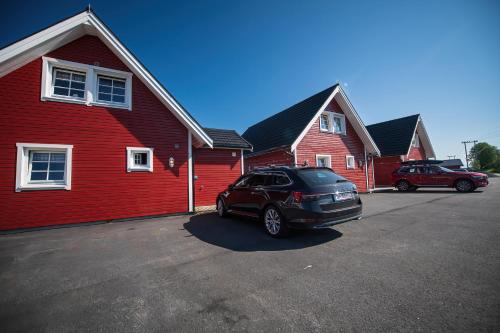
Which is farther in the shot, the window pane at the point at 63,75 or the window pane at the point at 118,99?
the window pane at the point at 118,99

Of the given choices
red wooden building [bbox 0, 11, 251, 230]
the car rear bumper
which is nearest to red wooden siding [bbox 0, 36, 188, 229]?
red wooden building [bbox 0, 11, 251, 230]

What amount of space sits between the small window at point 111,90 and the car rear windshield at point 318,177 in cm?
765

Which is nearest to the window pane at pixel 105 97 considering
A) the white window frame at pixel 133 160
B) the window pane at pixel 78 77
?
the window pane at pixel 78 77

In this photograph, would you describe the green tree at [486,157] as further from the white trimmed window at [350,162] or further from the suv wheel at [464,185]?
the white trimmed window at [350,162]

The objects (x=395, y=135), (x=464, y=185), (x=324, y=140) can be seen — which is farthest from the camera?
(x=395, y=135)

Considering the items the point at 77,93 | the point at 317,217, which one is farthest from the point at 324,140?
the point at 77,93

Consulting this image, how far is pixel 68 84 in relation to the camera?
24.7 feet

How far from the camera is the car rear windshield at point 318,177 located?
4.68 meters

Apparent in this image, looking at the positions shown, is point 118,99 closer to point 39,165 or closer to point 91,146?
point 91,146

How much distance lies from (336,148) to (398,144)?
9.10 m

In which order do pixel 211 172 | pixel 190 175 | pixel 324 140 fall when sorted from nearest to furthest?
pixel 190 175 < pixel 211 172 < pixel 324 140

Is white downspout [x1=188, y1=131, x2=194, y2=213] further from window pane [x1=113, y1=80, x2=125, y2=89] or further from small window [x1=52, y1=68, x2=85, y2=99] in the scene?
small window [x1=52, y1=68, x2=85, y2=99]

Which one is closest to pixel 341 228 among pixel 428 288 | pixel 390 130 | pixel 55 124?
pixel 428 288

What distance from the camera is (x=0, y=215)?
6.08 metres
